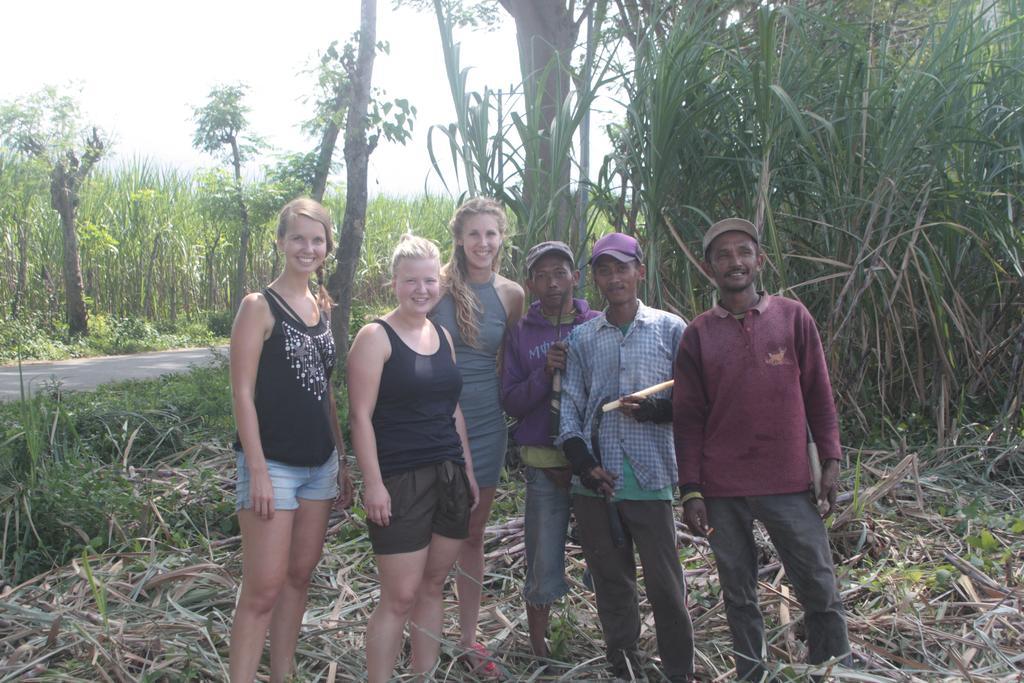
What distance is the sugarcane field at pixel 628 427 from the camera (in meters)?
2.44

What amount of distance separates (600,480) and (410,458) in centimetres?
56

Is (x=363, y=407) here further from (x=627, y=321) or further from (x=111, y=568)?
(x=111, y=568)

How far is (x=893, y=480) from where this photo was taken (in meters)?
3.53

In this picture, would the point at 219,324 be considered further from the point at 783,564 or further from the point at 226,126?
the point at 783,564

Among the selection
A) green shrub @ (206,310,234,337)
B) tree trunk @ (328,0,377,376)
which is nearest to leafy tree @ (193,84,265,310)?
green shrub @ (206,310,234,337)

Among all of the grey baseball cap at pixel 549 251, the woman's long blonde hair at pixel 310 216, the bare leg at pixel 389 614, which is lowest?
the bare leg at pixel 389 614

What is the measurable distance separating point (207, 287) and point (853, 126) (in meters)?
16.3

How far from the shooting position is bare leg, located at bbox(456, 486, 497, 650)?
9.56 ft

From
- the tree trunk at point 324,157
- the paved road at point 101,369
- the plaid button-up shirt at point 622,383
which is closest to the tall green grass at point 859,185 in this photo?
the plaid button-up shirt at point 622,383

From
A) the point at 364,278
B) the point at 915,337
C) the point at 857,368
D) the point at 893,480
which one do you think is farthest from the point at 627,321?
the point at 364,278

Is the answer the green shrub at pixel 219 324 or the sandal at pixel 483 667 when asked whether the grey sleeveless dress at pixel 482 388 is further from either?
the green shrub at pixel 219 324

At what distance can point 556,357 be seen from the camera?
271 centimetres

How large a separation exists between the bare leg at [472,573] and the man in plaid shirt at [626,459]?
0.36 m

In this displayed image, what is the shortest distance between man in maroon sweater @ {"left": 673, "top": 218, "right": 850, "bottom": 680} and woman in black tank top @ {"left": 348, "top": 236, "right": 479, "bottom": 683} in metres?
0.69
